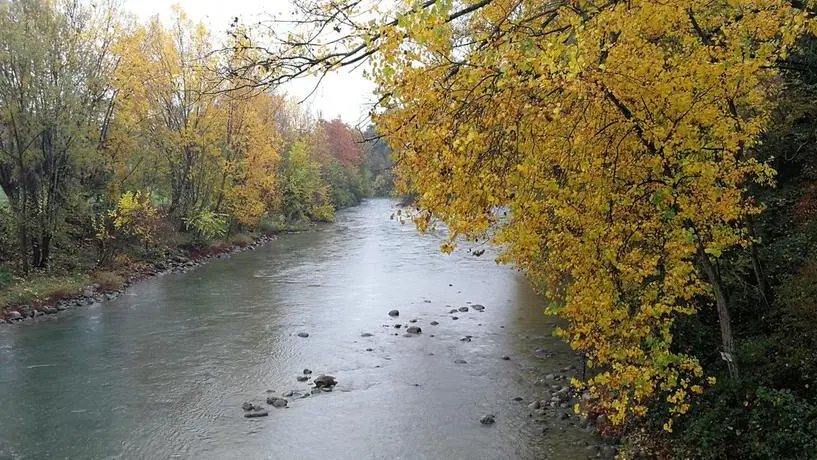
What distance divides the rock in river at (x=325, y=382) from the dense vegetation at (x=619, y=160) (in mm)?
4756

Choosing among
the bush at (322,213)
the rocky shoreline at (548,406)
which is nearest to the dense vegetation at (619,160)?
the rocky shoreline at (548,406)

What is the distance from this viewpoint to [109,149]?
72.5ft

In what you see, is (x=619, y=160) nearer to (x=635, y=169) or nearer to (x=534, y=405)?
(x=635, y=169)

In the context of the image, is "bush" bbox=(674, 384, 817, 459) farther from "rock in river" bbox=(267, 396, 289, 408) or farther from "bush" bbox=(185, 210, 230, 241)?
"bush" bbox=(185, 210, 230, 241)

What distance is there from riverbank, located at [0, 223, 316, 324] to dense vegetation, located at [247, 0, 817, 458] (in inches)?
539

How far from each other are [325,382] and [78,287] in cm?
1124

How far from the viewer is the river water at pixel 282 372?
332 inches

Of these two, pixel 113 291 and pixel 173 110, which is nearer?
pixel 113 291

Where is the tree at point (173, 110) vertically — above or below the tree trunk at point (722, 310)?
above

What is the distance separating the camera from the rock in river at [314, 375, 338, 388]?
10.6m

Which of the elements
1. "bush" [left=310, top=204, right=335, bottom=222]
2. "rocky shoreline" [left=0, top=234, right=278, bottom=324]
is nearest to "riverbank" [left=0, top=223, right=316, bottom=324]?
"rocky shoreline" [left=0, top=234, right=278, bottom=324]

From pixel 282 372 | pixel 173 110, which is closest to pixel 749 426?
pixel 282 372

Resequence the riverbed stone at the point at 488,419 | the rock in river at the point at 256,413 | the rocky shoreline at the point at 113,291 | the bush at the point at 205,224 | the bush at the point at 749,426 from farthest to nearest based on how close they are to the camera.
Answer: the bush at the point at 205,224 < the rocky shoreline at the point at 113,291 < the rock in river at the point at 256,413 < the riverbed stone at the point at 488,419 < the bush at the point at 749,426

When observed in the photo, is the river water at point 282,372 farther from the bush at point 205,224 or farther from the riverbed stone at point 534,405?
the bush at point 205,224
